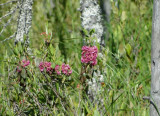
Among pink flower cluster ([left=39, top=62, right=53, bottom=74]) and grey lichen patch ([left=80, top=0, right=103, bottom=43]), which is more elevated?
grey lichen patch ([left=80, top=0, right=103, bottom=43])

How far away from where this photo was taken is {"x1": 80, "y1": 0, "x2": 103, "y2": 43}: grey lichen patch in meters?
2.83

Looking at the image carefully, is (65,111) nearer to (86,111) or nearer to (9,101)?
(86,111)

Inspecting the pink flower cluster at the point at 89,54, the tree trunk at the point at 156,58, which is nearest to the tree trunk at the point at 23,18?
the pink flower cluster at the point at 89,54

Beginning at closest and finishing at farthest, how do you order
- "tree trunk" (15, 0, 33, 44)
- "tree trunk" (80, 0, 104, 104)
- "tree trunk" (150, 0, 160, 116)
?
"tree trunk" (150, 0, 160, 116) < "tree trunk" (15, 0, 33, 44) < "tree trunk" (80, 0, 104, 104)

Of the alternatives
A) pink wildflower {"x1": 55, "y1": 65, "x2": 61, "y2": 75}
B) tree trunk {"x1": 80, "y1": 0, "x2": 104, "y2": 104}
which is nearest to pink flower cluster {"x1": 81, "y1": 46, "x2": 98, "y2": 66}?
pink wildflower {"x1": 55, "y1": 65, "x2": 61, "y2": 75}

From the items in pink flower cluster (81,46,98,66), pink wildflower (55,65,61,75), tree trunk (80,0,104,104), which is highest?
tree trunk (80,0,104,104)

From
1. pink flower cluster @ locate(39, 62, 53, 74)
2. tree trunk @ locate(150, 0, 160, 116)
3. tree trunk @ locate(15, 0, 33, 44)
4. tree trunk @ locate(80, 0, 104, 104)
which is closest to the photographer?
tree trunk @ locate(150, 0, 160, 116)

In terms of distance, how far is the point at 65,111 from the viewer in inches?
89.5

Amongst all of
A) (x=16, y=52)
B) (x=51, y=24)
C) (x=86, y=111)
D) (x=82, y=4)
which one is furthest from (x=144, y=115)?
(x=51, y=24)

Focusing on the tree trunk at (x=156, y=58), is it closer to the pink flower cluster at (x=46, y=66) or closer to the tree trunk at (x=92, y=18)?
the pink flower cluster at (x=46, y=66)

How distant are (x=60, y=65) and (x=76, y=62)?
1309 millimetres

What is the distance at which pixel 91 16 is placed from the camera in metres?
2.87

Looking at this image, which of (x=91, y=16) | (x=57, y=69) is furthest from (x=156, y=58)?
(x=91, y=16)

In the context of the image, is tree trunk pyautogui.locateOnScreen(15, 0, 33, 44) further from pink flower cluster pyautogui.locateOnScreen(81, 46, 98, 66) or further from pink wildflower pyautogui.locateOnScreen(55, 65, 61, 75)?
pink flower cluster pyautogui.locateOnScreen(81, 46, 98, 66)
